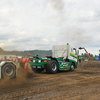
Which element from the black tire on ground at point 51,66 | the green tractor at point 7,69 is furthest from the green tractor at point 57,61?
the green tractor at point 7,69

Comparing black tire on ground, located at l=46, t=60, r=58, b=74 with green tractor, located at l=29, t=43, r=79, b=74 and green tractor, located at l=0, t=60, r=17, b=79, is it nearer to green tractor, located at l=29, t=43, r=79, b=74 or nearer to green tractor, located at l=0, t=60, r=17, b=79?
green tractor, located at l=29, t=43, r=79, b=74

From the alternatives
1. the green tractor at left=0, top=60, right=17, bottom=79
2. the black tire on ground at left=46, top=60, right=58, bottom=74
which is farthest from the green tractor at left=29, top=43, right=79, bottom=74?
the green tractor at left=0, top=60, right=17, bottom=79

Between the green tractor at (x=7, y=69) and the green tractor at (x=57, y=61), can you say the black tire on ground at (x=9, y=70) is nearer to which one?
the green tractor at (x=7, y=69)

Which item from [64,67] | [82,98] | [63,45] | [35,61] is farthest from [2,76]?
[63,45]

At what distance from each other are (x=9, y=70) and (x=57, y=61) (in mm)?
5153

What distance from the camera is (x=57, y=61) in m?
10.6

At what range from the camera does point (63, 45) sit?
470 inches

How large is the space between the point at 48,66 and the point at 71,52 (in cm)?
303

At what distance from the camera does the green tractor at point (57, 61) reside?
9961mm

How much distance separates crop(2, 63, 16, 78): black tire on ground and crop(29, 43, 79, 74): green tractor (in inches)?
146

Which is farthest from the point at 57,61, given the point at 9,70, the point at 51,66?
the point at 9,70

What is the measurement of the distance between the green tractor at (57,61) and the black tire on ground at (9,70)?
3.71 metres

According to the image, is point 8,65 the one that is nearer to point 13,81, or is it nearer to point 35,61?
point 13,81

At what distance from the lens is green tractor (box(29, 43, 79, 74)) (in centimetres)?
996
